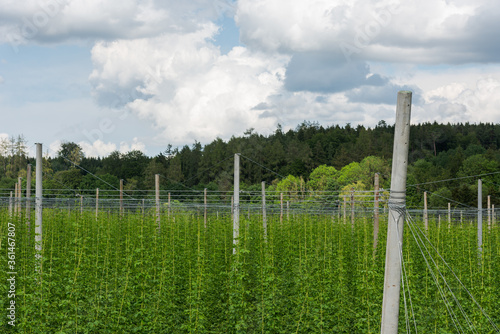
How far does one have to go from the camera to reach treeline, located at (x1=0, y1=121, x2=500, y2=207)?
5675 centimetres

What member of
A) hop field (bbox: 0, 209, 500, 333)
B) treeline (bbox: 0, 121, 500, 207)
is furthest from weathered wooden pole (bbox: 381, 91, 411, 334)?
treeline (bbox: 0, 121, 500, 207)

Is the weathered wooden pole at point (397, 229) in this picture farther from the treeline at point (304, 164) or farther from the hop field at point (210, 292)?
the treeline at point (304, 164)

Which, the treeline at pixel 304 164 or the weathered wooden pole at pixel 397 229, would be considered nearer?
the weathered wooden pole at pixel 397 229

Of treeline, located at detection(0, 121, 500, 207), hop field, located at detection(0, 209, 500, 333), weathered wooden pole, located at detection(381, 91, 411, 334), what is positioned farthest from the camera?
treeline, located at detection(0, 121, 500, 207)

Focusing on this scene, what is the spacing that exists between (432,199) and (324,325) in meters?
45.1

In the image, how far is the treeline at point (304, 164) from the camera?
56750 millimetres

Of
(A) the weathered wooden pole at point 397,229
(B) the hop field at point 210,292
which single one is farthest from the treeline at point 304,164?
(A) the weathered wooden pole at point 397,229

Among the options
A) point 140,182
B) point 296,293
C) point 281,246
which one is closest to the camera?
point 296,293

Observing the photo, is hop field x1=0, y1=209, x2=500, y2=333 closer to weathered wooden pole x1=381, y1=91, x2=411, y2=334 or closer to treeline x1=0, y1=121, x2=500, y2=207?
weathered wooden pole x1=381, y1=91, x2=411, y2=334

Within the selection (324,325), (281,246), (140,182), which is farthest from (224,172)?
(324,325)

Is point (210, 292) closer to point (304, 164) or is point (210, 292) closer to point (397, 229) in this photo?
point (397, 229)

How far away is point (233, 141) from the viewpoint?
8306 cm

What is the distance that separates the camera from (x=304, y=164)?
77.8 meters

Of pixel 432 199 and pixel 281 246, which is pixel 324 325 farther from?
pixel 432 199
